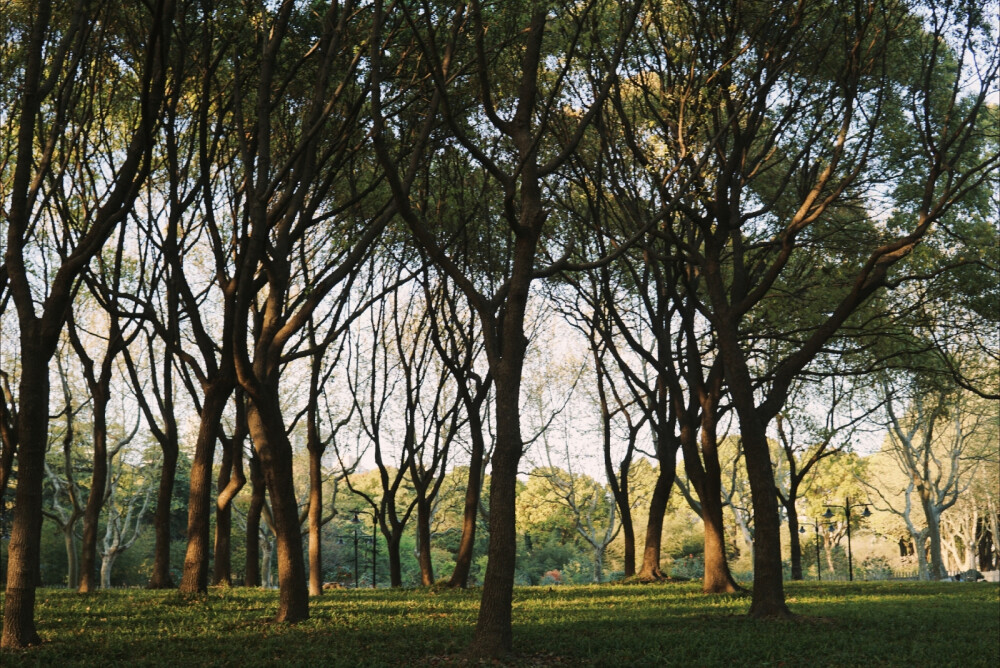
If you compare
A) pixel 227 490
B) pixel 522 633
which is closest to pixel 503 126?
pixel 522 633

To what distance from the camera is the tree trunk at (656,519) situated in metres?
20.4

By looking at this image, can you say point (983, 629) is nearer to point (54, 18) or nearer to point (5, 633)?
point (5, 633)

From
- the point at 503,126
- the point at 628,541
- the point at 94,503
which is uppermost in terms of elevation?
the point at 503,126

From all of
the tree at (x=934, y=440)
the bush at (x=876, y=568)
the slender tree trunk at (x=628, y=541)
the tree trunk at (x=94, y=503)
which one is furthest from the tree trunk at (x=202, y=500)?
the bush at (x=876, y=568)

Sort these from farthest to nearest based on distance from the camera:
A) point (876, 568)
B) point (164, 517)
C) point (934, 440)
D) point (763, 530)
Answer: point (876, 568) < point (934, 440) < point (164, 517) < point (763, 530)

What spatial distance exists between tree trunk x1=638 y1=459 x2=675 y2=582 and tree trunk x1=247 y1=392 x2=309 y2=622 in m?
10.7

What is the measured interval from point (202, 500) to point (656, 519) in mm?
11368

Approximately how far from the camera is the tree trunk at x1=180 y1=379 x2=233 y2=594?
46.0ft

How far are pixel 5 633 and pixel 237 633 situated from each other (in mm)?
2575

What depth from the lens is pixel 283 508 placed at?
1150 cm

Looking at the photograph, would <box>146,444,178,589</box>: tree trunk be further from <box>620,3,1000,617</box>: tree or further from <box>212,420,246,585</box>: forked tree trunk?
<box>620,3,1000,617</box>: tree

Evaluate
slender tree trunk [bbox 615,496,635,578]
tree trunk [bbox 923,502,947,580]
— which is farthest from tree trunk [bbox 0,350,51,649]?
tree trunk [bbox 923,502,947,580]

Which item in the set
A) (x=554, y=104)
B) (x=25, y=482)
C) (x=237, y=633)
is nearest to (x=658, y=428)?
(x=554, y=104)

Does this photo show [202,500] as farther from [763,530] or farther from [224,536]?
[763,530]
